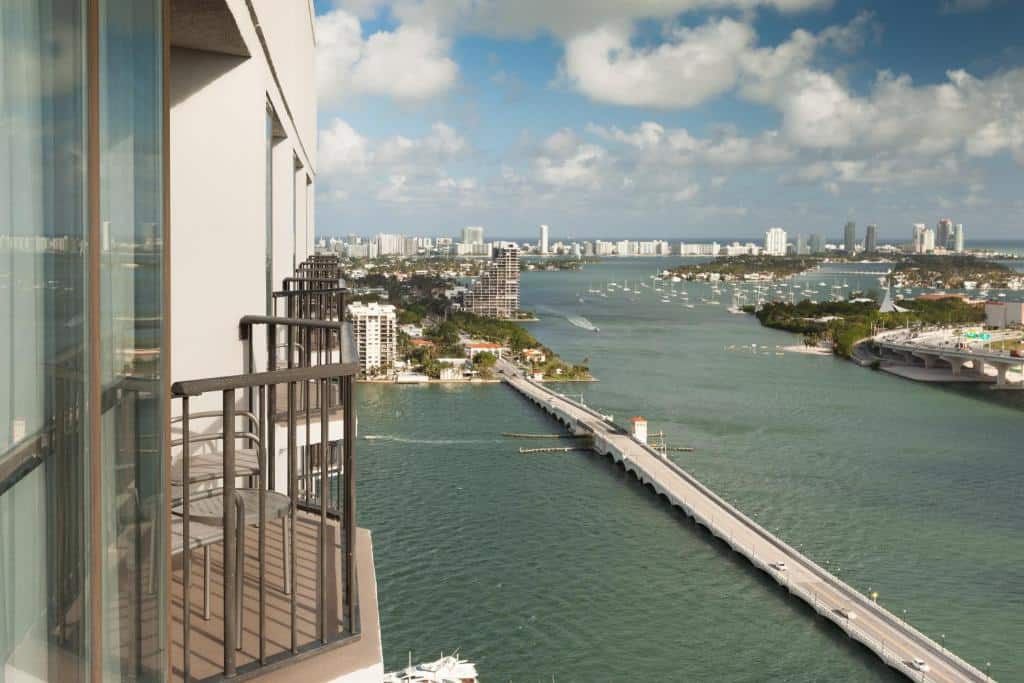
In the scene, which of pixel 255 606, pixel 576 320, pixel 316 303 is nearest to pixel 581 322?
pixel 576 320

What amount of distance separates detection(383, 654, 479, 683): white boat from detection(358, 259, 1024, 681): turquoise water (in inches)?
16.2

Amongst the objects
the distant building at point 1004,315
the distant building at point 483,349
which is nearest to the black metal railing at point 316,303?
the distant building at point 483,349

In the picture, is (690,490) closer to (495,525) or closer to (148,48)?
(495,525)

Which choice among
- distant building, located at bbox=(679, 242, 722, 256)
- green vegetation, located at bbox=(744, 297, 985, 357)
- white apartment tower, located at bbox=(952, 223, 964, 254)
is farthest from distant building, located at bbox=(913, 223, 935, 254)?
green vegetation, located at bbox=(744, 297, 985, 357)

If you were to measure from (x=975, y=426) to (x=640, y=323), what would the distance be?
17.1 m

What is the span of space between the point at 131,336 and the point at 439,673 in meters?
6.45

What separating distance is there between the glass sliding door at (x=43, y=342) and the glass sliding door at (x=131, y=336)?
4 cm

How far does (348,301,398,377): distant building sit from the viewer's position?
22.0 metres

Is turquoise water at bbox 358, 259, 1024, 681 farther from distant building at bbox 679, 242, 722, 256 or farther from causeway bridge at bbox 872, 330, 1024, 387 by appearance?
distant building at bbox 679, 242, 722, 256

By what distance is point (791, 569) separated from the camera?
9.22 m

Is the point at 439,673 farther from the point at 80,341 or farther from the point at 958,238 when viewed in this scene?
the point at 958,238

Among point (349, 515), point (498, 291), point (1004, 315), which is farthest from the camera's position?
point (498, 291)

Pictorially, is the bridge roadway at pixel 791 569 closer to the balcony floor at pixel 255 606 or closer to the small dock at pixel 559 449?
the small dock at pixel 559 449

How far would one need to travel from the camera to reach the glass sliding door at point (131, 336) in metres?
0.63
